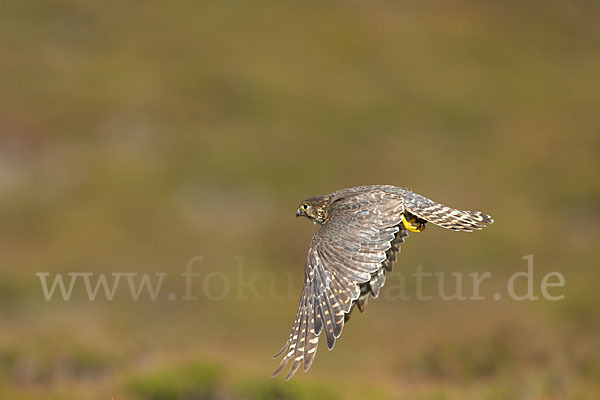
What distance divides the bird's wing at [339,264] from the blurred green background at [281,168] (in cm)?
237

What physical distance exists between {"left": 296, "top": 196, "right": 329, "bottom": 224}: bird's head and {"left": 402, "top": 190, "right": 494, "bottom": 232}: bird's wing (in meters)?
0.83

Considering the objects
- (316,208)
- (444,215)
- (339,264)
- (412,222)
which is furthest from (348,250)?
(316,208)

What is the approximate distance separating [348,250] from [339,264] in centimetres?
15

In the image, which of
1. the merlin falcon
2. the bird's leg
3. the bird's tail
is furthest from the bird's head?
the bird's tail

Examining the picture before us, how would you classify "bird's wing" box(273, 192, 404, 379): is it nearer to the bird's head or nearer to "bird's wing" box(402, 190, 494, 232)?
"bird's wing" box(402, 190, 494, 232)

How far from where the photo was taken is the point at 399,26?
134 feet

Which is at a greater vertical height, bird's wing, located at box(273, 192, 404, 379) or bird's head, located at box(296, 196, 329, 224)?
bird's head, located at box(296, 196, 329, 224)

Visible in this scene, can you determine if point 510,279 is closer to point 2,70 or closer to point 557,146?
point 557,146

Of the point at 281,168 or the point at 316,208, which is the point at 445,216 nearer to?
the point at 316,208

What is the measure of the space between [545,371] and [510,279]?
47.2 feet

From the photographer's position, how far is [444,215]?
6.53m

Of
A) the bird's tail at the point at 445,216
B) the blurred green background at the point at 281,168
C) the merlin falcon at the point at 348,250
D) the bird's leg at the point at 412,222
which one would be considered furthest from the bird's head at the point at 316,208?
the blurred green background at the point at 281,168

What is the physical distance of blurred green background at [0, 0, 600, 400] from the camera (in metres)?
10.3

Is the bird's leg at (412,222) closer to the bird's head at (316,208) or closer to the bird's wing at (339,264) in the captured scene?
the bird's wing at (339,264)
